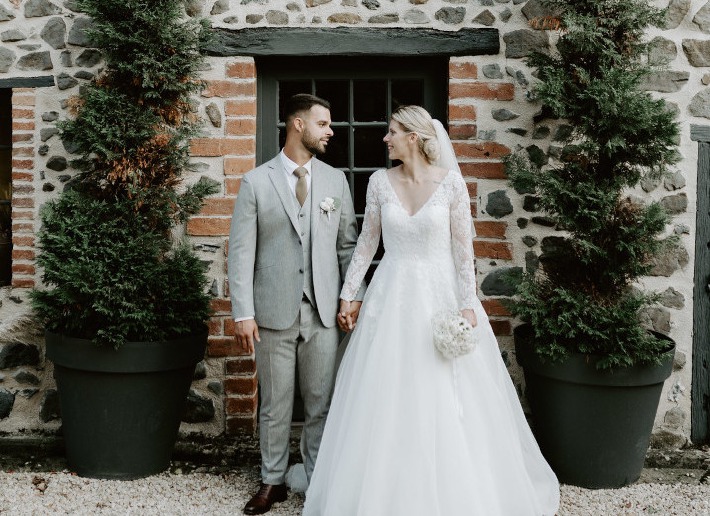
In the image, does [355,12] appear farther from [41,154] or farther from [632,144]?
[41,154]

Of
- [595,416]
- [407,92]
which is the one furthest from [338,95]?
[595,416]

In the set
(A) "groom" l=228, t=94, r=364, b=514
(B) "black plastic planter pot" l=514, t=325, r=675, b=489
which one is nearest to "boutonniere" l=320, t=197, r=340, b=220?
(A) "groom" l=228, t=94, r=364, b=514

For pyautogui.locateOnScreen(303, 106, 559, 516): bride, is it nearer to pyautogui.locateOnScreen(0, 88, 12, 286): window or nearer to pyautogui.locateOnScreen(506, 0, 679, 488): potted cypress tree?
pyautogui.locateOnScreen(506, 0, 679, 488): potted cypress tree

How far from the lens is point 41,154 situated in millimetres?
4441

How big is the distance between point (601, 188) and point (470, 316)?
1.18 m

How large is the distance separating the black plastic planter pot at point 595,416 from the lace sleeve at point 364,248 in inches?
44.5

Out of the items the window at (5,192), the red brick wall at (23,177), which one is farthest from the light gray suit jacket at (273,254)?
the window at (5,192)

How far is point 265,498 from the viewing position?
3.47m

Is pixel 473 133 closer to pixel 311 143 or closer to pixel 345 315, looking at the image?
pixel 311 143

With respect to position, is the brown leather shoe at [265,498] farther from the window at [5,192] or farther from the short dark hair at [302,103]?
the window at [5,192]

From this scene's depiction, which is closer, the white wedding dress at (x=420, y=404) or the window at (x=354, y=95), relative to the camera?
the white wedding dress at (x=420, y=404)

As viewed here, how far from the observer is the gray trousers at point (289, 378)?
3.49 m

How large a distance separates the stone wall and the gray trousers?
90 centimetres

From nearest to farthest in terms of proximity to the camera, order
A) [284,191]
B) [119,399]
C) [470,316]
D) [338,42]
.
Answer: [470,316] → [284,191] → [119,399] → [338,42]
